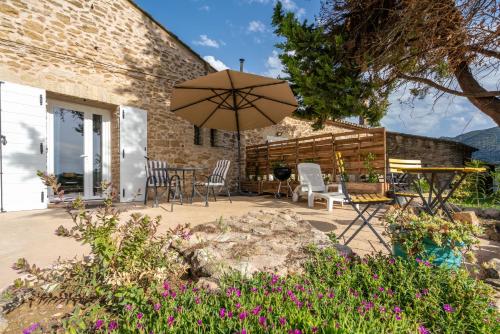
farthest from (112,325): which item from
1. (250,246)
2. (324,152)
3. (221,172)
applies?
(324,152)

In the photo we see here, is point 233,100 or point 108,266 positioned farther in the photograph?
point 233,100

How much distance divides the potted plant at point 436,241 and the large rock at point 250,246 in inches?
18.1

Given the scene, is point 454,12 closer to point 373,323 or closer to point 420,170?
point 420,170

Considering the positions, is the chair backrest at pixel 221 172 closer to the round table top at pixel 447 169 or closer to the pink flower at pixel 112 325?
the round table top at pixel 447 169

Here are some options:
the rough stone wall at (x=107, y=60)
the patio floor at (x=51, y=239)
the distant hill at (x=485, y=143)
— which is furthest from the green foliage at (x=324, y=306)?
the distant hill at (x=485, y=143)

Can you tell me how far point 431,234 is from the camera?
1998 millimetres

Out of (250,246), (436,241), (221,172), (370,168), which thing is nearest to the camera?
(436,241)

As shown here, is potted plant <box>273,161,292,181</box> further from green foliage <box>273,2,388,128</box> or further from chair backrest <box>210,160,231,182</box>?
green foliage <box>273,2,388,128</box>

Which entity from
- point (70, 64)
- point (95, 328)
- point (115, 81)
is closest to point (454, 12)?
point (95, 328)

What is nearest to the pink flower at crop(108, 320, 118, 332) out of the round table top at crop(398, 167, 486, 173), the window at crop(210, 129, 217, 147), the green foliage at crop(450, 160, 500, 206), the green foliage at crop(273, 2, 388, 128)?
the round table top at crop(398, 167, 486, 173)

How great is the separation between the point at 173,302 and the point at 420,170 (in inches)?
121

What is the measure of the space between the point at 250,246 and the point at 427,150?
1468 centimetres

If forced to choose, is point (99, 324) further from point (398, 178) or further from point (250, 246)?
point (398, 178)

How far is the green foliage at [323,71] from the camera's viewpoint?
21.3ft
